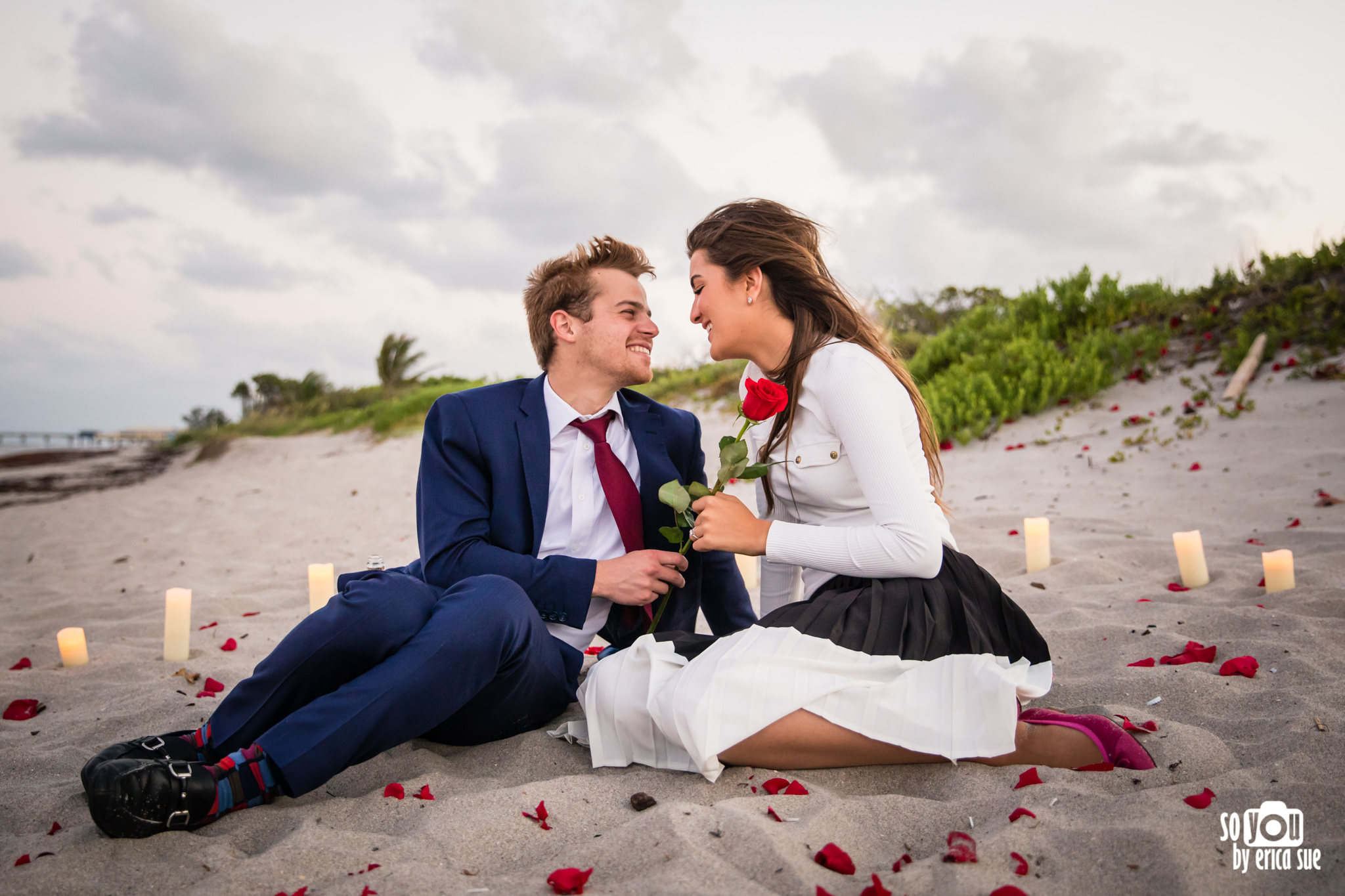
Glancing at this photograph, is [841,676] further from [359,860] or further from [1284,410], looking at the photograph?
[1284,410]

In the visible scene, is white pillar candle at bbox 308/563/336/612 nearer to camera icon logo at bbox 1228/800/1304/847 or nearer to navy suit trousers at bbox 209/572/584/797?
navy suit trousers at bbox 209/572/584/797

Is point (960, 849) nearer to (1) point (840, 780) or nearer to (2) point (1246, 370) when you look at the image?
(1) point (840, 780)

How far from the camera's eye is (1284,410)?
606cm

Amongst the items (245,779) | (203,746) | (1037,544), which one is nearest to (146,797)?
(245,779)

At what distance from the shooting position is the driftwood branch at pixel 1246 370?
21.4ft

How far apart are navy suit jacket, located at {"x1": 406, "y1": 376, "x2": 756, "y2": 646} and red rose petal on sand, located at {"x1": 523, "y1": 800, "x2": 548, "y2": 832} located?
71 cm

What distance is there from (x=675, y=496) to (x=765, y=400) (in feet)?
1.39

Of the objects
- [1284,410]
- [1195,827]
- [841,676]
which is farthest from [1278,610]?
[1284,410]

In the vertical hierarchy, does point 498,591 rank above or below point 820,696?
above

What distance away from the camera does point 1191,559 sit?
3570 millimetres

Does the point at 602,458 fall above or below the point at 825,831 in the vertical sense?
above

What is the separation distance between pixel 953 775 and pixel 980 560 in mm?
2706

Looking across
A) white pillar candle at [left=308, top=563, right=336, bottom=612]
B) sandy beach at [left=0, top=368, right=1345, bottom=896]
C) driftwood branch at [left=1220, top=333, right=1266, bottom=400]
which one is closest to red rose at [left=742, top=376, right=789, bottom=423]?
sandy beach at [left=0, top=368, right=1345, bottom=896]

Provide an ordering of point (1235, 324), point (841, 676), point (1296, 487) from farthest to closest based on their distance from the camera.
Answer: point (1235, 324) → point (1296, 487) → point (841, 676)
